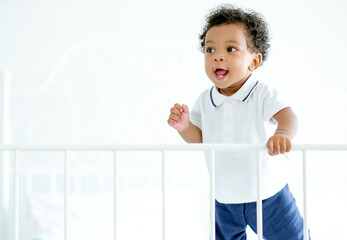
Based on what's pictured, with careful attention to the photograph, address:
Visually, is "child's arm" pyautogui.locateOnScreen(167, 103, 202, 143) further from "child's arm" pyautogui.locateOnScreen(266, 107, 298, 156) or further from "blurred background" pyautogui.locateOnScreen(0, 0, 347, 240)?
"blurred background" pyautogui.locateOnScreen(0, 0, 347, 240)

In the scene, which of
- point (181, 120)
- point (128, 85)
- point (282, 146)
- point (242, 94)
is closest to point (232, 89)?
point (242, 94)

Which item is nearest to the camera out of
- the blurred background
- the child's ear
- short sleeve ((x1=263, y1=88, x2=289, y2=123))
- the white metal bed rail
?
the white metal bed rail

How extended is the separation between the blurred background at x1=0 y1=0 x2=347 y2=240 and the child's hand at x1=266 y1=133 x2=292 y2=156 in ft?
3.77

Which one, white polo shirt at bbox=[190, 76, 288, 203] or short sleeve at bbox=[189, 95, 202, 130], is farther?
short sleeve at bbox=[189, 95, 202, 130]

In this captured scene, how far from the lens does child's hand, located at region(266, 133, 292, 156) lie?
926 mm

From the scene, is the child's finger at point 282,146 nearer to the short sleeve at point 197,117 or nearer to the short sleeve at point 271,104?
the short sleeve at point 271,104

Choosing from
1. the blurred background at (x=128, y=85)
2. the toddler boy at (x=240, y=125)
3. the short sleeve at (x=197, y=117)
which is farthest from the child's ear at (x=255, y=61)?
the blurred background at (x=128, y=85)

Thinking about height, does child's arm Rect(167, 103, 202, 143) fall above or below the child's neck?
below

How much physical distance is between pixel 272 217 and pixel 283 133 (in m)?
0.26

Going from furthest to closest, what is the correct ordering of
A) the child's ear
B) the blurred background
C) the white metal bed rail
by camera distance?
the blurred background → the child's ear → the white metal bed rail

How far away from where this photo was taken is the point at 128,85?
2164 millimetres

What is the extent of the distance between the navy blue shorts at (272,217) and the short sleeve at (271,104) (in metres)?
0.19

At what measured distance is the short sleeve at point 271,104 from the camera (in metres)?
1.09

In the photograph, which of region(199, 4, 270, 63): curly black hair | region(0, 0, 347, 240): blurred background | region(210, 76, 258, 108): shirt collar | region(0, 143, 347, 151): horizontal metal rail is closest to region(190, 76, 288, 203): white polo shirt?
region(210, 76, 258, 108): shirt collar
